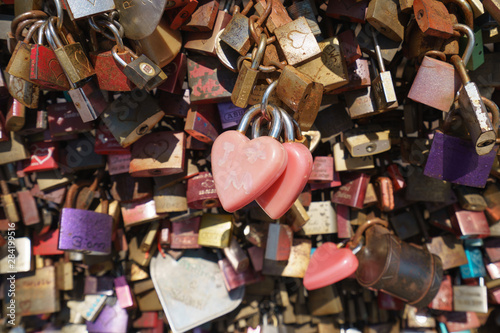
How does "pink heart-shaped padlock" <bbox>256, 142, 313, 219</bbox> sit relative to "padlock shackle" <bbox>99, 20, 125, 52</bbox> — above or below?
below

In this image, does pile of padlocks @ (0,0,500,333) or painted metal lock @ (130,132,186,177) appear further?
painted metal lock @ (130,132,186,177)

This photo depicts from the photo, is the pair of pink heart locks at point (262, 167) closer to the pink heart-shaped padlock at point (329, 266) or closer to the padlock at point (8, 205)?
the pink heart-shaped padlock at point (329, 266)

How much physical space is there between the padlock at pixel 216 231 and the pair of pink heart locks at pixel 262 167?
69 centimetres

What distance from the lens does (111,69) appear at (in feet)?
3.71

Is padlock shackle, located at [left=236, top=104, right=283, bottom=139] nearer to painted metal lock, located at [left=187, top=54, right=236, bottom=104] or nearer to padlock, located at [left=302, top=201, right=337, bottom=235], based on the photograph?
painted metal lock, located at [left=187, top=54, right=236, bottom=104]

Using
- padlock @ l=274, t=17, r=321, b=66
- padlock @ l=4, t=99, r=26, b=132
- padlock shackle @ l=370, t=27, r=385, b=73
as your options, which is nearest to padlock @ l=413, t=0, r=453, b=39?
padlock shackle @ l=370, t=27, r=385, b=73

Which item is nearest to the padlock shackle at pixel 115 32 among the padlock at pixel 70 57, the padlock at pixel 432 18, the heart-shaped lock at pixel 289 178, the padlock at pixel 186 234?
the padlock at pixel 70 57

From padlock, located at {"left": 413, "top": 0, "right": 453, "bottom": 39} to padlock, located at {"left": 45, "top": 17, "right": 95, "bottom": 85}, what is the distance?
1132mm

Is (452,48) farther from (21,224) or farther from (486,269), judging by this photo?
(21,224)

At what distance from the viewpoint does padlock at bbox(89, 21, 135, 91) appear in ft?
3.62

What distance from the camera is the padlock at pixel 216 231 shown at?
1.62m

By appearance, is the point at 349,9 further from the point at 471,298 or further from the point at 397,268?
the point at 471,298

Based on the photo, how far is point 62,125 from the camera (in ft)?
4.89

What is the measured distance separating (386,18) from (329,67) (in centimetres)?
26
